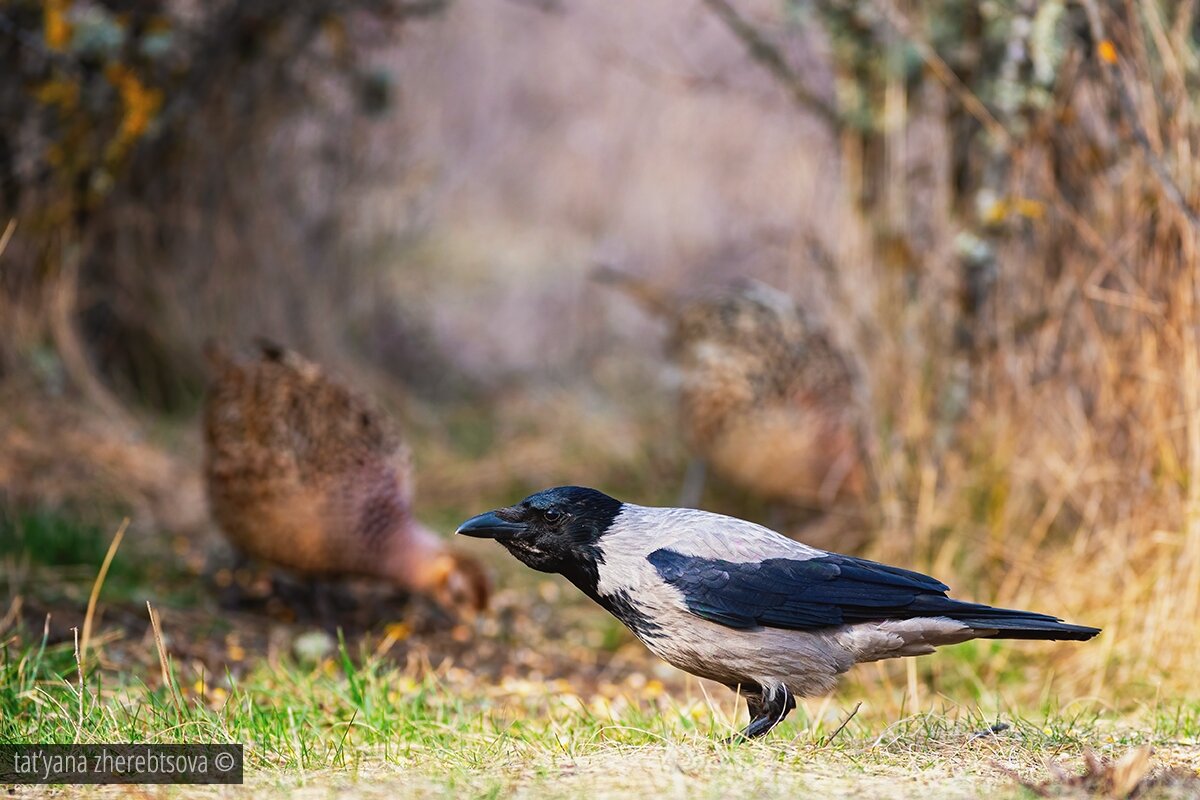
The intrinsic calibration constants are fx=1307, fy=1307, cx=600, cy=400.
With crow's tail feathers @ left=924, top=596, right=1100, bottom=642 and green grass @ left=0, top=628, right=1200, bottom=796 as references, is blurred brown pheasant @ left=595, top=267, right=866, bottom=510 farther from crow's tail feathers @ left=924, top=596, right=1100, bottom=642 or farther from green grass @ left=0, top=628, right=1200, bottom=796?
crow's tail feathers @ left=924, top=596, right=1100, bottom=642

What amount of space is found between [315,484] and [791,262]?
324 centimetres

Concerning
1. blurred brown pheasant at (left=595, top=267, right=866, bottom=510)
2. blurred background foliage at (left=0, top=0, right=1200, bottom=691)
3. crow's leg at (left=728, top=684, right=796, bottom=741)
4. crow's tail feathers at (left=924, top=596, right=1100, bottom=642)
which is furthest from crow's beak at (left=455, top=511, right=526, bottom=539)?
blurred brown pheasant at (left=595, top=267, right=866, bottom=510)

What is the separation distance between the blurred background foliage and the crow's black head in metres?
2.07

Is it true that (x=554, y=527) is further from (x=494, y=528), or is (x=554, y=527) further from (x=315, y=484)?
(x=315, y=484)

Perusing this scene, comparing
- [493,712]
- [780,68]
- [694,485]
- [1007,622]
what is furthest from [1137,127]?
A: [694,485]

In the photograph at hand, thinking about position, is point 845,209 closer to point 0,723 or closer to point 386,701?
point 386,701

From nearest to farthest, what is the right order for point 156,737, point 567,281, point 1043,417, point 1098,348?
point 156,737, point 1098,348, point 1043,417, point 567,281

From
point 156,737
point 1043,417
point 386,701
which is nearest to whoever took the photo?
point 156,737

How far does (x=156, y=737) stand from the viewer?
329 cm

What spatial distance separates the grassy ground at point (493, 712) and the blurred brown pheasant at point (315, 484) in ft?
0.97

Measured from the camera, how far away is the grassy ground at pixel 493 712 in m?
2.87

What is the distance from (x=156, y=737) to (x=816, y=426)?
3718mm

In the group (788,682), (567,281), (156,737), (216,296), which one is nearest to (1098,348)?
(788,682)

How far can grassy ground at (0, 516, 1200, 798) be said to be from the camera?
9.41 feet
